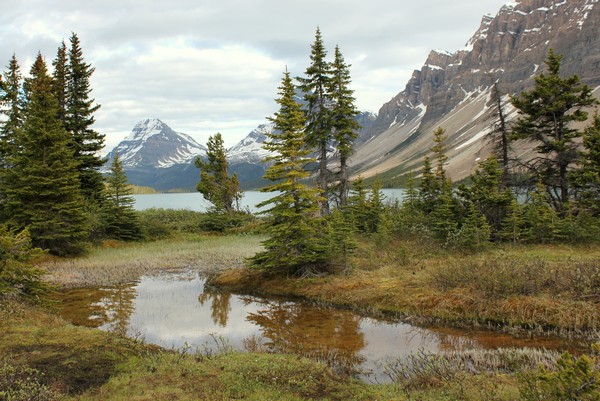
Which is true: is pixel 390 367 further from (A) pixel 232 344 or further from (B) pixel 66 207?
(B) pixel 66 207

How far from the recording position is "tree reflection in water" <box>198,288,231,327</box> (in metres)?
15.2

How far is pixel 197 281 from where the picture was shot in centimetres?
2220

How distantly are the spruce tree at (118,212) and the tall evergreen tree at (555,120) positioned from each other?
31.1 metres

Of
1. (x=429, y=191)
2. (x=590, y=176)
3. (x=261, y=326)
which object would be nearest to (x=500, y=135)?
(x=590, y=176)

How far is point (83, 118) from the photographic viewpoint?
120ft

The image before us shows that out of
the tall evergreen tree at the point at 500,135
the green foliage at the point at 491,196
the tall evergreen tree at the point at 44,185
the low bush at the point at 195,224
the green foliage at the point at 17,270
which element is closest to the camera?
the green foliage at the point at 17,270

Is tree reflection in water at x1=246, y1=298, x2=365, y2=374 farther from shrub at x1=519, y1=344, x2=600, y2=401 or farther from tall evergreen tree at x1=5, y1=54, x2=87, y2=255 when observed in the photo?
tall evergreen tree at x1=5, y1=54, x2=87, y2=255

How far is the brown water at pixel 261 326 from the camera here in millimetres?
11414

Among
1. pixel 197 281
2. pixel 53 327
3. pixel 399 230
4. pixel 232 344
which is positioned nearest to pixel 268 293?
pixel 197 281

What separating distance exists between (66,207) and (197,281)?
12346 mm

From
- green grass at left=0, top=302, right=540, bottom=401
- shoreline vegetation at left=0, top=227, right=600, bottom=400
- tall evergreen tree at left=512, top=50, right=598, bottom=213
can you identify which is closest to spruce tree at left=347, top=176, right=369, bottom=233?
tall evergreen tree at left=512, top=50, right=598, bottom=213

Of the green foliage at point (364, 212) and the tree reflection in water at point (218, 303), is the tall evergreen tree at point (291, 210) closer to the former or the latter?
the tree reflection in water at point (218, 303)

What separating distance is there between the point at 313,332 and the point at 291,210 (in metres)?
7.39

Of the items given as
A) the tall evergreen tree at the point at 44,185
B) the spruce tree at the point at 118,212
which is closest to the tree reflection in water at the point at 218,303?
the tall evergreen tree at the point at 44,185
